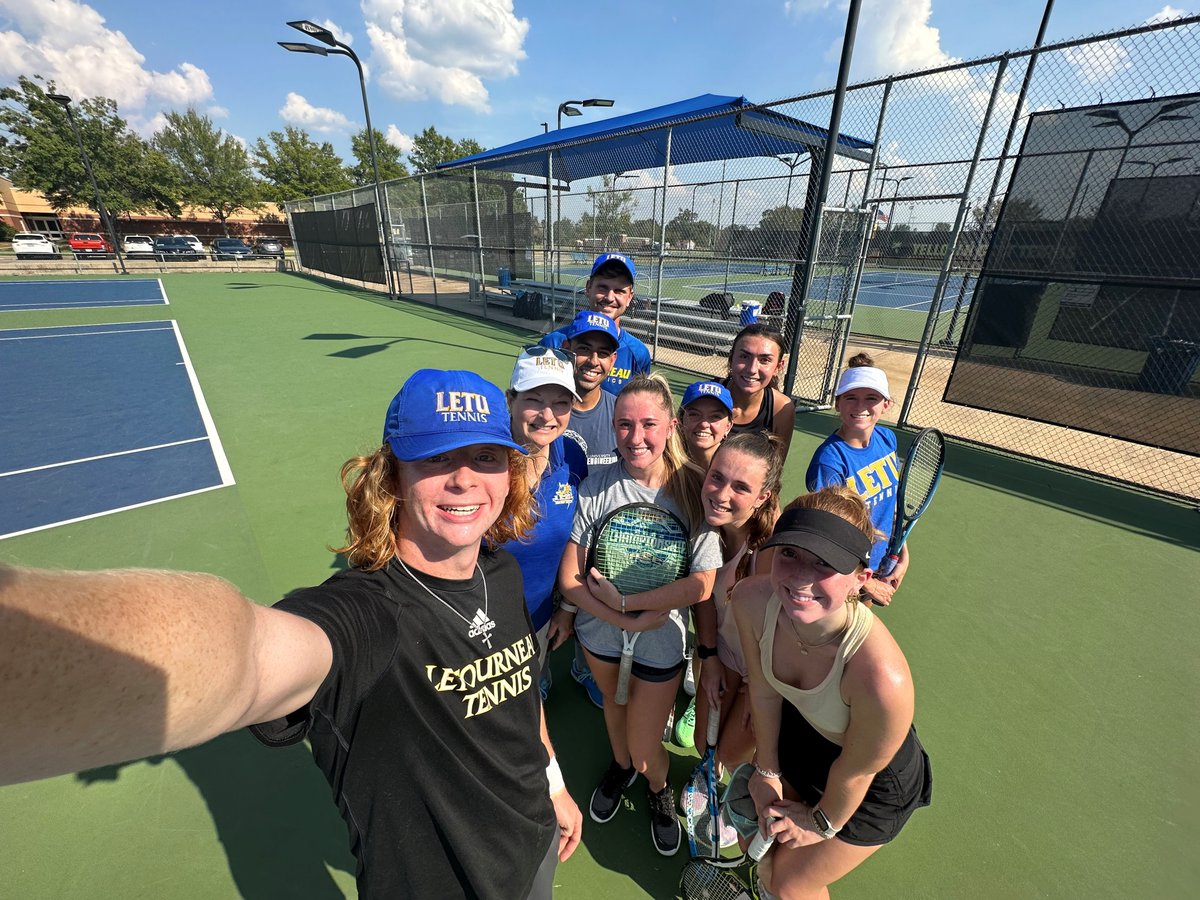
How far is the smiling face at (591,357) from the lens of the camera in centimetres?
325

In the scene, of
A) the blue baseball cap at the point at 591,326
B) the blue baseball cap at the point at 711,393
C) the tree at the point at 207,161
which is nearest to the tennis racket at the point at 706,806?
the blue baseball cap at the point at 711,393

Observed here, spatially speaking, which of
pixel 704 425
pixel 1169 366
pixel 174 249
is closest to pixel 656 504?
pixel 704 425

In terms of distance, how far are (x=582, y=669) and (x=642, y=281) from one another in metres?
18.1

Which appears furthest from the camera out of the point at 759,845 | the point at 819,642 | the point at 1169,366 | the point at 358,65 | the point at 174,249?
the point at 174,249

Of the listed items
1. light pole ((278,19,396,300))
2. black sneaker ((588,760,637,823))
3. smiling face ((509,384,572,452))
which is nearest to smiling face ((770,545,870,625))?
smiling face ((509,384,572,452))

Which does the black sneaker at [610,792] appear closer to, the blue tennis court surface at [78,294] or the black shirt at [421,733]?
the black shirt at [421,733]

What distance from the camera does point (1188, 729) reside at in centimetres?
292

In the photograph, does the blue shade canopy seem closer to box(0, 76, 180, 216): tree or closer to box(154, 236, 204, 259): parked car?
box(154, 236, 204, 259): parked car

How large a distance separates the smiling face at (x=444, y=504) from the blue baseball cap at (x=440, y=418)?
→ 6cm

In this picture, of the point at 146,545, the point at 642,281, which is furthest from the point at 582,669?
the point at 642,281

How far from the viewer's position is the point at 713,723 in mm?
2387

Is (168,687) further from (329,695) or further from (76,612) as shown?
(329,695)

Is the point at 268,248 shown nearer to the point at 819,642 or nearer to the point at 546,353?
the point at 546,353

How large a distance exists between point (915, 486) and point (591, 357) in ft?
8.11
